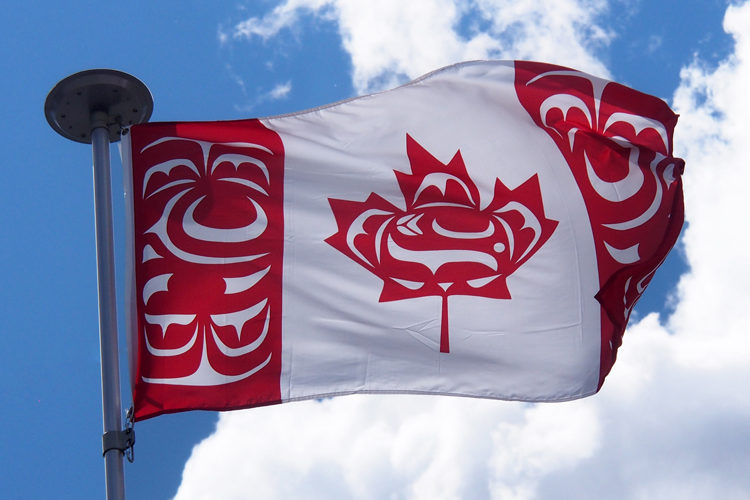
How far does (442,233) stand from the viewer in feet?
38.4

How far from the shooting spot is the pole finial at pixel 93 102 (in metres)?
10.2

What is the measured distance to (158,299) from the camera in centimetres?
1041

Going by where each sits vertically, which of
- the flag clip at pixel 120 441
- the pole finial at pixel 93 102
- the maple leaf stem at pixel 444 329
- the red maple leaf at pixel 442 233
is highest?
the pole finial at pixel 93 102

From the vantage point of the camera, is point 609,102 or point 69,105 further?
point 609,102

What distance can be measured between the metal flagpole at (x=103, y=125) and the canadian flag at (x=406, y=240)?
1.21ft

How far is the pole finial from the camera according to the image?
33.6 ft

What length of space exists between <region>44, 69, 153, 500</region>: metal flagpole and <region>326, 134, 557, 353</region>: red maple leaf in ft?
7.02

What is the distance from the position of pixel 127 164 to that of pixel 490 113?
3652 mm

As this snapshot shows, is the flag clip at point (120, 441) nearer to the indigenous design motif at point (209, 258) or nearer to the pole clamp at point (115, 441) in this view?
the pole clamp at point (115, 441)

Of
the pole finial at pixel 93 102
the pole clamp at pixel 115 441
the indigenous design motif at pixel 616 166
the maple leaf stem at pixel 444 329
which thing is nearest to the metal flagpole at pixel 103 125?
the pole finial at pixel 93 102

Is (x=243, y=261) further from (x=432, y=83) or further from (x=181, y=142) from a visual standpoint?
(x=432, y=83)

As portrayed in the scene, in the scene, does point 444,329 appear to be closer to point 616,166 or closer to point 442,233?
point 442,233

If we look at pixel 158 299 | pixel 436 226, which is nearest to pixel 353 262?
pixel 436 226

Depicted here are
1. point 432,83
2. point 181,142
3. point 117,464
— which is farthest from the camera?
point 432,83
